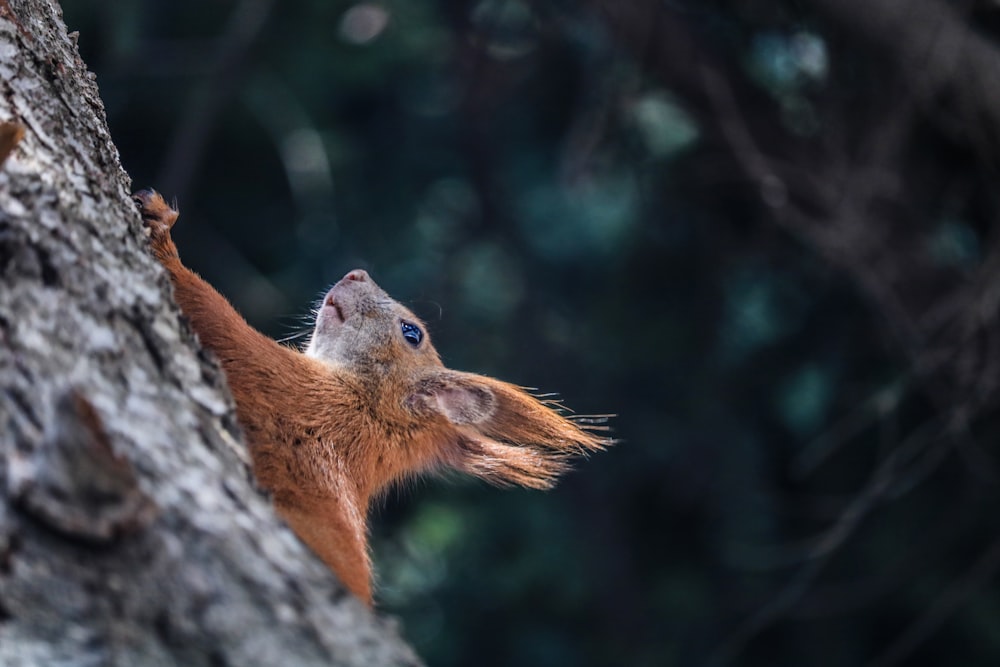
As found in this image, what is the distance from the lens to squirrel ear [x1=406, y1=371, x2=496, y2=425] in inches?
154

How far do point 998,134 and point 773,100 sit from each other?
5.55 feet

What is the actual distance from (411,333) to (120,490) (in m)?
2.55

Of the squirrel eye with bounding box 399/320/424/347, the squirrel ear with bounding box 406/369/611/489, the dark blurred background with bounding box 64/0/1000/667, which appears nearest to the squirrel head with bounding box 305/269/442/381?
the squirrel eye with bounding box 399/320/424/347

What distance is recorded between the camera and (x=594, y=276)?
9086mm

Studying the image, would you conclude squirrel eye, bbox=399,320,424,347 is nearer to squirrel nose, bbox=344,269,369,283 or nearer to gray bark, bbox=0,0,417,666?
squirrel nose, bbox=344,269,369,283

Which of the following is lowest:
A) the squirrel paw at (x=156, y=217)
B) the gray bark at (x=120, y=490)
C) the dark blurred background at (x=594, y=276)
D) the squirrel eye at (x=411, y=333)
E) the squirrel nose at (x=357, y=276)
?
the gray bark at (x=120, y=490)

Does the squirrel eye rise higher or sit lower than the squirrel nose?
lower

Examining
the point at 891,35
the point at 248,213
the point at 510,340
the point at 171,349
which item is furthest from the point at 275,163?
the point at 171,349

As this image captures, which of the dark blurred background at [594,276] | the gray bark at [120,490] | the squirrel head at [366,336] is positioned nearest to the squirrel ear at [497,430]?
the squirrel head at [366,336]

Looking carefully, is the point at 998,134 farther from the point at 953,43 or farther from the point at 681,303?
the point at 681,303

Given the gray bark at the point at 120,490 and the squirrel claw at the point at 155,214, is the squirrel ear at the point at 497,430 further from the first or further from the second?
the gray bark at the point at 120,490

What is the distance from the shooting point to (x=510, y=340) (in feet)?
29.3

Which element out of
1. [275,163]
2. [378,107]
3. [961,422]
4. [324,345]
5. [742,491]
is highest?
[378,107]

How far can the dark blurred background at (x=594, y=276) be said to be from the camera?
7453 millimetres
